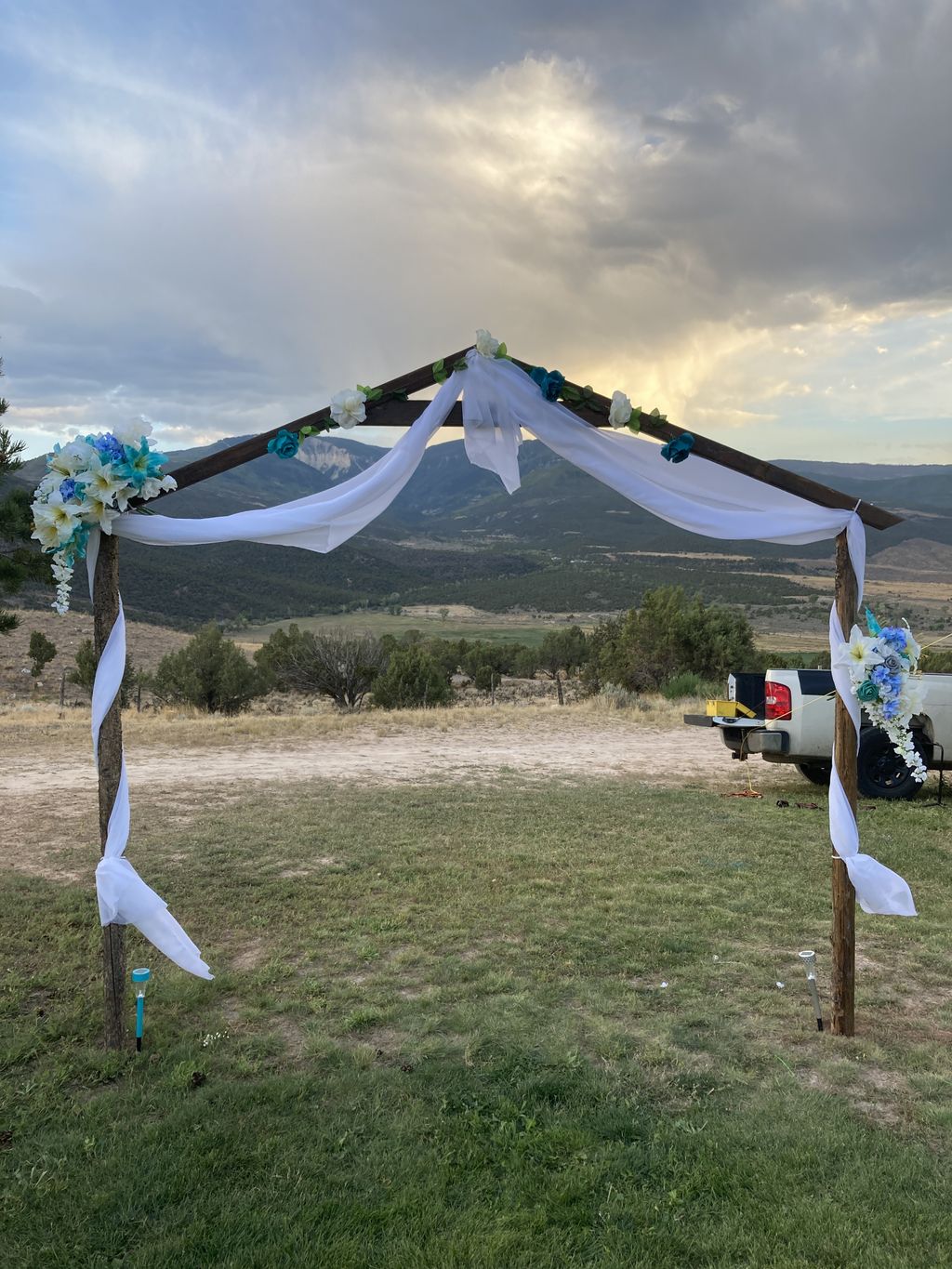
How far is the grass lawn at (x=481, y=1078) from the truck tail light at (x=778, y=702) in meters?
2.59

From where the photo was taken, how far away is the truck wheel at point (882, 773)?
8.87 metres

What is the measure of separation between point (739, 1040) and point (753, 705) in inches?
247

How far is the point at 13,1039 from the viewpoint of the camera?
3.80 m

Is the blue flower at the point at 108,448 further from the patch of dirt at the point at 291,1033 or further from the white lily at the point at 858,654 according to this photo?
the white lily at the point at 858,654

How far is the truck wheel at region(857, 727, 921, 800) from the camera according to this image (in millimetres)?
8867

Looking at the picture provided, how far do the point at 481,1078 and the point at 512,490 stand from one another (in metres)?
2.60

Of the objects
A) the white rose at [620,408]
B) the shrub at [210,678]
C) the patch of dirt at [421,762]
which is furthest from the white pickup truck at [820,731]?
the shrub at [210,678]

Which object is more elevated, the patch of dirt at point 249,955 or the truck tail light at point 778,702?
the truck tail light at point 778,702

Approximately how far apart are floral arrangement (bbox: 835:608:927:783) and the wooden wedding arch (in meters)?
0.14

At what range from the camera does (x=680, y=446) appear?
4109mm

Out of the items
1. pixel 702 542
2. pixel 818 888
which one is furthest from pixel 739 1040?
pixel 702 542

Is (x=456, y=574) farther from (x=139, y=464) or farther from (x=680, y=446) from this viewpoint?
(x=139, y=464)

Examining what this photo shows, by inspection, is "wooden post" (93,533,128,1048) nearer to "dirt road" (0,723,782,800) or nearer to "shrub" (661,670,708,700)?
"dirt road" (0,723,782,800)

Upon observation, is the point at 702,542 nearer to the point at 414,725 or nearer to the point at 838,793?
the point at 414,725
